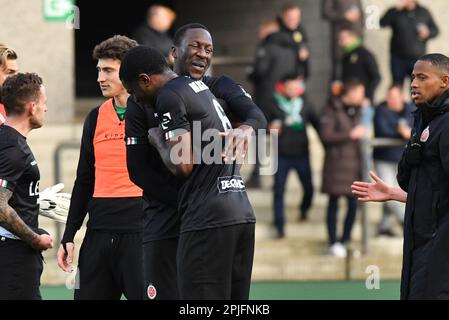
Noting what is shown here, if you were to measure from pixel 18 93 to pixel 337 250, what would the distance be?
25.3 ft

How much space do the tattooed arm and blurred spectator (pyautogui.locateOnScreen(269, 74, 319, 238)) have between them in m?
7.56

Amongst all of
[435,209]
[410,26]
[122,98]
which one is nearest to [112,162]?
[122,98]

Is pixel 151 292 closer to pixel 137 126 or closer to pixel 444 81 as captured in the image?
pixel 137 126

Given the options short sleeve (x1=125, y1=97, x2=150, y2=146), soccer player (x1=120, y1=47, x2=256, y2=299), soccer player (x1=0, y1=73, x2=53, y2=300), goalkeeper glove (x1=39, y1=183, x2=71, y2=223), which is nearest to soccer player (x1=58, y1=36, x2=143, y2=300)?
goalkeeper glove (x1=39, y1=183, x2=71, y2=223)

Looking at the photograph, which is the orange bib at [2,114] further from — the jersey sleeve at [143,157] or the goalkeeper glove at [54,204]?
the jersey sleeve at [143,157]

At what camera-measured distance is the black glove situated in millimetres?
7207

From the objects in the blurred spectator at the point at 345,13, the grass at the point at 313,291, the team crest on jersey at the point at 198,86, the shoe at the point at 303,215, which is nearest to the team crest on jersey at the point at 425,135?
the team crest on jersey at the point at 198,86

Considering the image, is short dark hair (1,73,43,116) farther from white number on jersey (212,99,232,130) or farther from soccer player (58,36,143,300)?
white number on jersey (212,99,232,130)

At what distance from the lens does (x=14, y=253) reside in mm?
7281

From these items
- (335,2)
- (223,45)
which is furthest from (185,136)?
(223,45)

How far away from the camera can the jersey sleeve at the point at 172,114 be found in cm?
633

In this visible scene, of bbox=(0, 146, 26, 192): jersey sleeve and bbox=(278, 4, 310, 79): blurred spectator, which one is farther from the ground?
bbox=(278, 4, 310, 79): blurred spectator

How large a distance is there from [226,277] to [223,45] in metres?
13.0

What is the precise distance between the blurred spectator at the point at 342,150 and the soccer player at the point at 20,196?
7.46 meters
